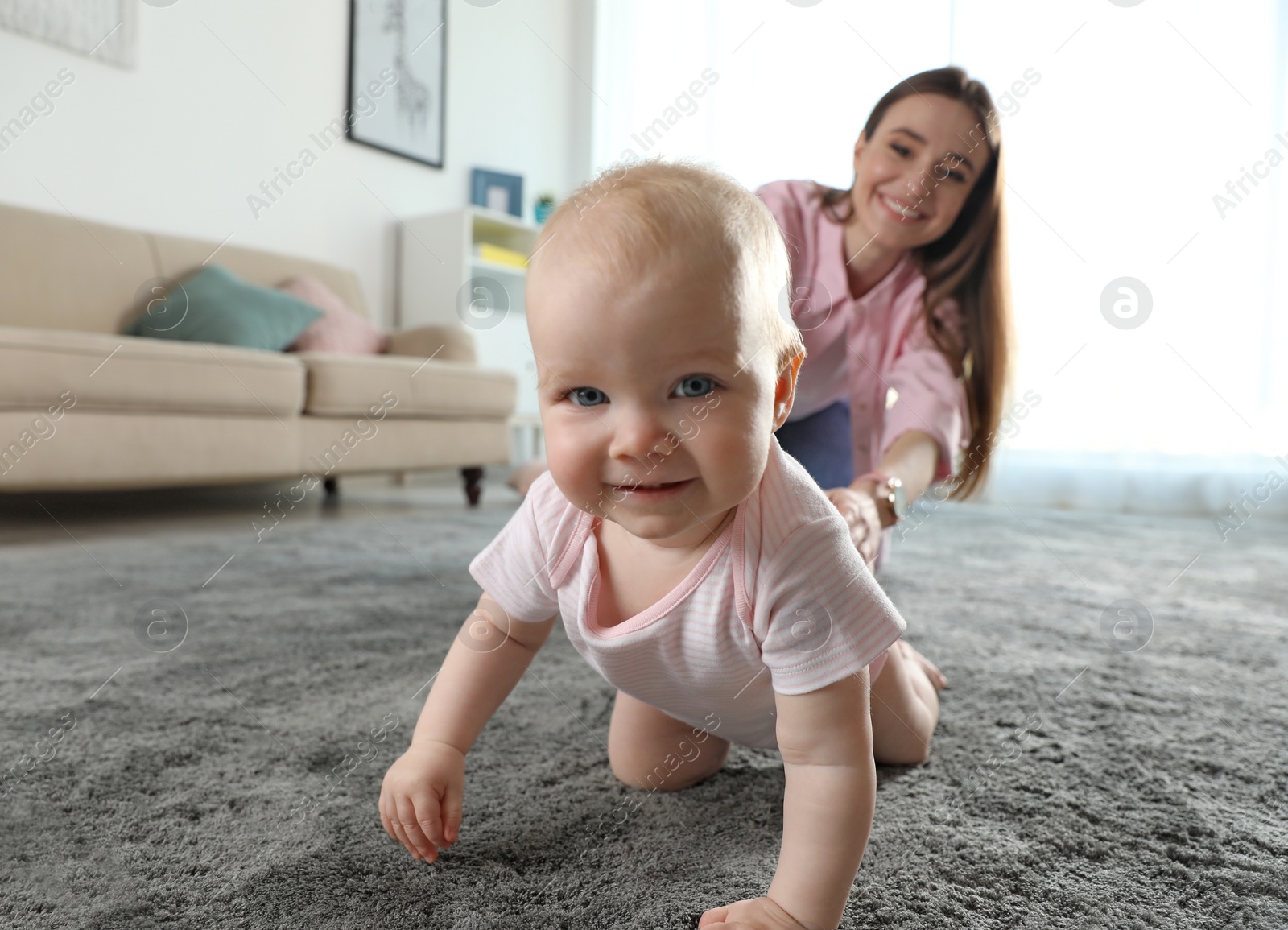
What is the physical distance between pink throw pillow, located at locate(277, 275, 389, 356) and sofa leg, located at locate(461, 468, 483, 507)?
0.53m

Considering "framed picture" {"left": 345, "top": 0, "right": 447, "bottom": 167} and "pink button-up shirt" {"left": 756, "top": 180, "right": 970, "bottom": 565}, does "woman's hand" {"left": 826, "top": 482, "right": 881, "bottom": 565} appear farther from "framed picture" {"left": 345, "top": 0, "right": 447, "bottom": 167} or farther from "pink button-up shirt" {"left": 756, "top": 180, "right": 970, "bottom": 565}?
"framed picture" {"left": 345, "top": 0, "right": 447, "bottom": 167}

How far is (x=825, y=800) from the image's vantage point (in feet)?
1.53

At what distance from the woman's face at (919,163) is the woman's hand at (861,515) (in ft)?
1.14

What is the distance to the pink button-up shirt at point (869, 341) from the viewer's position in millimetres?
1089

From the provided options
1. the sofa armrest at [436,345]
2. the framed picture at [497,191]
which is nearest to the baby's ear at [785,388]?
the sofa armrest at [436,345]

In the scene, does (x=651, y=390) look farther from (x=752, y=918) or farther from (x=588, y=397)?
(x=752, y=918)

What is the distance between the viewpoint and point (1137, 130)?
9.51 feet

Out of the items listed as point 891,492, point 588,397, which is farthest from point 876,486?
point 588,397

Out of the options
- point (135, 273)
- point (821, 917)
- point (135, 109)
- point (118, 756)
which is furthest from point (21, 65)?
point (821, 917)

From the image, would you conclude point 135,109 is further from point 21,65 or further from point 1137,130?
point 1137,130

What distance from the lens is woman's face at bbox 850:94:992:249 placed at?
3.14 ft

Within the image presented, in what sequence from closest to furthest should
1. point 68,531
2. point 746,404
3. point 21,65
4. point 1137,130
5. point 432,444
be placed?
point 746,404 < point 68,531 < point 21,65 < point 432,444 < point 1137,130

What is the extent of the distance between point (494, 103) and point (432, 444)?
6.74ft

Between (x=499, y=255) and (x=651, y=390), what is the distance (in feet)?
10.8
